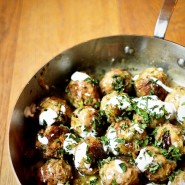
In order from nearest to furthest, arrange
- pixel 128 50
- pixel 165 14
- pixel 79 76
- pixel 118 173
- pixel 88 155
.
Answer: pixel 118 173 → pixel 88 155 → pixel 165 14 → pixel 79 76 → pixel 128 50

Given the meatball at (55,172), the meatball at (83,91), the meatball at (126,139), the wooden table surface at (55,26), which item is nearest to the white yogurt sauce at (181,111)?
the meatball at (126,139)

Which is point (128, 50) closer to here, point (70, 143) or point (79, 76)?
point (79, 76)

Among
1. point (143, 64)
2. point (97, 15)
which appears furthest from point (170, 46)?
point (97, 15)

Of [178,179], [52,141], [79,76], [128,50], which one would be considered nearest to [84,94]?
[79,76]

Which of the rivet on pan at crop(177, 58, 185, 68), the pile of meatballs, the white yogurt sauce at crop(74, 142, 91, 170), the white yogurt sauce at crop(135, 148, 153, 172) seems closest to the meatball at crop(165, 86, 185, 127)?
the pile of meatballs

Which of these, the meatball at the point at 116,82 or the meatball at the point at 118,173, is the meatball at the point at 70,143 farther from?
the meatball at the point at 116,82

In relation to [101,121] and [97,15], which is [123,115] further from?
[97,15]
